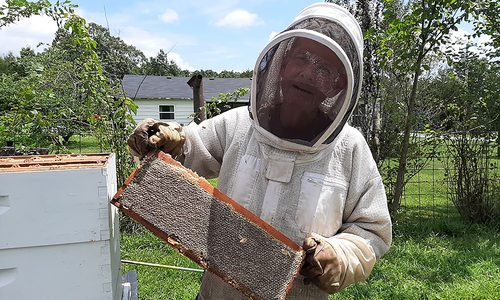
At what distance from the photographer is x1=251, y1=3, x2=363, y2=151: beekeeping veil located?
55.6 inches

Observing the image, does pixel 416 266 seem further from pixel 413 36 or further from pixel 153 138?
pixel 153 138

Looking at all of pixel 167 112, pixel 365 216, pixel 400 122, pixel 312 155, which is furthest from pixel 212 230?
pixel 167 112

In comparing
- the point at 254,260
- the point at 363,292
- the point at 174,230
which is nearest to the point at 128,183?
the point at 174,230

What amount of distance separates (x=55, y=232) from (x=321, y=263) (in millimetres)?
761

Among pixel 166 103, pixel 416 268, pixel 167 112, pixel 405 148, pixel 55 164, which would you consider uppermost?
pixel 166 103

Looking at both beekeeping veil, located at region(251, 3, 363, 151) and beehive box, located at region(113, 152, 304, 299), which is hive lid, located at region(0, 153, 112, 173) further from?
beekeeping veil, located at region(251, 3, 363, 151)

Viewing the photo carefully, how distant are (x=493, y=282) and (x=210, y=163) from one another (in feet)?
10.5

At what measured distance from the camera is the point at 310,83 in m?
1.42

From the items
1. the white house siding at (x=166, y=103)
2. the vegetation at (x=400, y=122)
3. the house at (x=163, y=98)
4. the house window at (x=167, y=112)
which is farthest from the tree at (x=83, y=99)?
the house window at (x=167, y=112)

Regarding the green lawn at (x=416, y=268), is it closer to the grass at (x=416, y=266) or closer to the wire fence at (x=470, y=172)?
the grass at (x=416, y=266)

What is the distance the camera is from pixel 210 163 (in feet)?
5.37

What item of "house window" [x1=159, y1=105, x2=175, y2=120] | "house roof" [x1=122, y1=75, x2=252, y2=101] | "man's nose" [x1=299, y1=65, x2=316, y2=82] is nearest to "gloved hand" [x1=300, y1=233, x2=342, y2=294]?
"man's nose" [x1=299, y1=65, x2=316, y2=82]

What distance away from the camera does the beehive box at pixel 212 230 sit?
3.81 ft

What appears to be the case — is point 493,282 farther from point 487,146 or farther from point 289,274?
point 289,274
